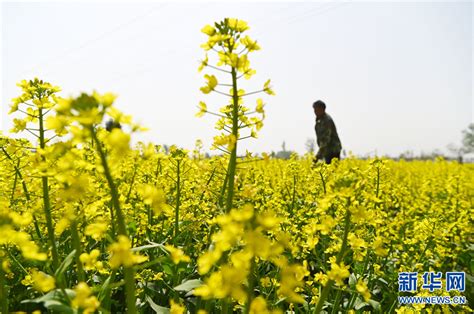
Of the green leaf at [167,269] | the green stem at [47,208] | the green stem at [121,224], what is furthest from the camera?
the green leaf at [167,269]

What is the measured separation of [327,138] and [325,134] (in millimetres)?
120

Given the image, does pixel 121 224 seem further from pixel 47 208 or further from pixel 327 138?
pixel 327 138

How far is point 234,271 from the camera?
A: 1.12m

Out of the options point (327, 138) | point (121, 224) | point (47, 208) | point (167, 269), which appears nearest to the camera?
point (121, 224)

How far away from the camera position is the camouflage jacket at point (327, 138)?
10.1 meters

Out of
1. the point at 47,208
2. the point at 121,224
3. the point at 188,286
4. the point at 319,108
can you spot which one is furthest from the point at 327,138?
the point at 121,224

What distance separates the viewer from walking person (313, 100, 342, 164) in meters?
10.1

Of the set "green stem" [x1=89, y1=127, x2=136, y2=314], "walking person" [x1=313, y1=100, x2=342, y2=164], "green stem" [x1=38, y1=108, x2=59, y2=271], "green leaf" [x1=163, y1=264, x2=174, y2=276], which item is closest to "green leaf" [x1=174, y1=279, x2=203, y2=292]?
"green stem" [x1=89, y1=127, x2=136, y2=314]

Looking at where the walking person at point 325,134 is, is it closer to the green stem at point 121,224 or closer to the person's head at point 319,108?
the person's head at point 319,108

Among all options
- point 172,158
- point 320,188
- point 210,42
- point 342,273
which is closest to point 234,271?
point 342,273

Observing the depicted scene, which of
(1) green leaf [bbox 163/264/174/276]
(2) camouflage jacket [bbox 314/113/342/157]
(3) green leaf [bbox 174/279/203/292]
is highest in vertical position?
(2) camouflage jacket [bbox 314/113/342/157]

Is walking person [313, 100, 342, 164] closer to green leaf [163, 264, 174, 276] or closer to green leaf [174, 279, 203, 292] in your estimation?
green leaf [163, 264, 174, 276]

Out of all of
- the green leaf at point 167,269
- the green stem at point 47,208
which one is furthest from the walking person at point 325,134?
the green stem at point 47,208

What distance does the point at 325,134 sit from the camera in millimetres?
10141
